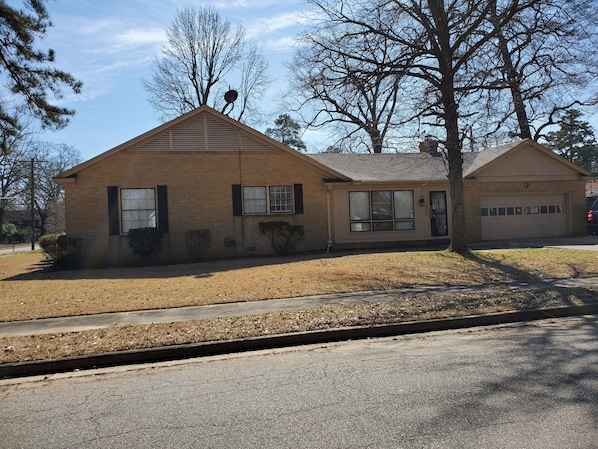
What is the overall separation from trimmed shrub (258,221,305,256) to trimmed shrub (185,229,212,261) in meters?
2.02

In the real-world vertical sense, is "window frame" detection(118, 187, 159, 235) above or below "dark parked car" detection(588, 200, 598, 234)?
above

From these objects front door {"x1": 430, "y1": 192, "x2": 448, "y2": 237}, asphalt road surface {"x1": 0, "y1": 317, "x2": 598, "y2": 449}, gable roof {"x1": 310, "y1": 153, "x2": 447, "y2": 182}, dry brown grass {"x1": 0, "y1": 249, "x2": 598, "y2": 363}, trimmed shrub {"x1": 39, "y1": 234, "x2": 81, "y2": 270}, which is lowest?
asphalt road surface {"x1": 0, "y1": 317, "x2": 598, "y2": 449}

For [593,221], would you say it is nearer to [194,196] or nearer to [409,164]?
[409,164]

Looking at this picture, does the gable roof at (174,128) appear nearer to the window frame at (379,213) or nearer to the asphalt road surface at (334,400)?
the window frame at (379,213)

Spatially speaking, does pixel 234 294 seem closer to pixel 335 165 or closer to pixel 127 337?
pixel 127 337

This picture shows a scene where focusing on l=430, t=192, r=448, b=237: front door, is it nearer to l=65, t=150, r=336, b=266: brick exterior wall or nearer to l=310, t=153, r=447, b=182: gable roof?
l=310, t=153, r=447, b=182: gable roof

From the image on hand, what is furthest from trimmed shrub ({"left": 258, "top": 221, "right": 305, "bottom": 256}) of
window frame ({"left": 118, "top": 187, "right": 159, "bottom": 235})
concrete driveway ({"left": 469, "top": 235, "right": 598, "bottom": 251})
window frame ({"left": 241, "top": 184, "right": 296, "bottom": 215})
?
concrete driveway ({"left": 469, "top": 235, "right": 598, "bottom": 251})

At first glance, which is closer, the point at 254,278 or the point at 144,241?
the point at 254,278

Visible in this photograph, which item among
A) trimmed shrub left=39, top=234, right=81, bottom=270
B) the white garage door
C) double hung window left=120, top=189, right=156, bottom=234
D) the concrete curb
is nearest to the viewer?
the concrete curb

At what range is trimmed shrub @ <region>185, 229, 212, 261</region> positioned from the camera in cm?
1673

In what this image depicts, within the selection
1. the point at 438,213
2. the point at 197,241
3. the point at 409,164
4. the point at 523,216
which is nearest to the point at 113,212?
the point at 197,241

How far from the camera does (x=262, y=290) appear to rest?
1023cm

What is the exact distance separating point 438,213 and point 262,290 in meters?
12.2

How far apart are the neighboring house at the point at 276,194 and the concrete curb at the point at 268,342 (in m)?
10.9
